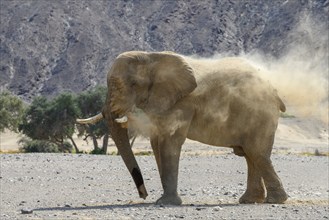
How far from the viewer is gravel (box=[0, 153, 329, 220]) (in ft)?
42.4

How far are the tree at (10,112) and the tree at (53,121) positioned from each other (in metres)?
3.61

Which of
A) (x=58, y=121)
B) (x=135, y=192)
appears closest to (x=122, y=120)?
(x=135, y=192)

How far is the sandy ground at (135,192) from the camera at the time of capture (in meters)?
13.0

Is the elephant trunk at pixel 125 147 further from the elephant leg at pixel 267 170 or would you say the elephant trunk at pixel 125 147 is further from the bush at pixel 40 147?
the bush at pixel 40 147

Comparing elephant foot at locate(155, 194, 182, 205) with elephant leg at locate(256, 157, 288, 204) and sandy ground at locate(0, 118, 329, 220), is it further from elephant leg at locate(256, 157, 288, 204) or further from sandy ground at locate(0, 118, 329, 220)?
elephant leg at locate(256, 157, 288, 204)

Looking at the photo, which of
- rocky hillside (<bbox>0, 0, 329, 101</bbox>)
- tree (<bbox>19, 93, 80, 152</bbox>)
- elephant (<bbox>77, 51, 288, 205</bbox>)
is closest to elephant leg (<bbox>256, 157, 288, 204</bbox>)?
elephant (<bbox>77, 51, 288, 205</bbox>)

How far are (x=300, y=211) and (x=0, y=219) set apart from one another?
189 inches

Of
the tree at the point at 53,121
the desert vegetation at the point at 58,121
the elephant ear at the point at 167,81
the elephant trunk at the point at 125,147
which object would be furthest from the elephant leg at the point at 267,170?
the tree at the point at 53,121

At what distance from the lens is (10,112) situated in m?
62.4

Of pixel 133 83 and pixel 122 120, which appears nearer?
pixel 122 120

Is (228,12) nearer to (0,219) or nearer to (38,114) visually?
(38,114)

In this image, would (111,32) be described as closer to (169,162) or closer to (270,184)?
(270,184)

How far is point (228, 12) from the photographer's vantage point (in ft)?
341

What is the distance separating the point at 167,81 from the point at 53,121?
134ft
